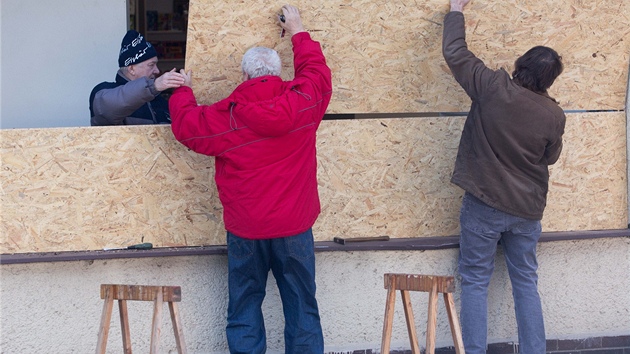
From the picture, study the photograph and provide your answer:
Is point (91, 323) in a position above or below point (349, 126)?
below

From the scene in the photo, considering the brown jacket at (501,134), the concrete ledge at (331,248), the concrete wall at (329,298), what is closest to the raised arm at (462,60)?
the brown jacket at (501,134)

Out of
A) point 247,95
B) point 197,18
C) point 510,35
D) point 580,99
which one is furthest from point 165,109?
point 580,99

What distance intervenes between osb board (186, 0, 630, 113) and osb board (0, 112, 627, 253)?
0.52 feet

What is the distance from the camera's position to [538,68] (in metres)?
5.15

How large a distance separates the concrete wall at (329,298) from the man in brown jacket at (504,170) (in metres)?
0.35

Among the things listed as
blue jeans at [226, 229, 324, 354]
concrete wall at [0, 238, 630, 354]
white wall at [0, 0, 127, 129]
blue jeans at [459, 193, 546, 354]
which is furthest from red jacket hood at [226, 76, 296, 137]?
white wall at [0, 0, 127, 129]

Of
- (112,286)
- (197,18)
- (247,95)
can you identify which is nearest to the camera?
(112,286)

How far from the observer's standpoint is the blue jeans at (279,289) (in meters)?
5.07

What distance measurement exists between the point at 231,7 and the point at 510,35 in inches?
69.9

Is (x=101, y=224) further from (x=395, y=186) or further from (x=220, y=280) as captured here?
(x=395, y=186)

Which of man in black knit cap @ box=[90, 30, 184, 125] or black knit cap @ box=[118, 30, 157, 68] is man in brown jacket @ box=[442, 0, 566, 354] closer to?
man in black knit cap @ box=[90, 30, 184, 125]

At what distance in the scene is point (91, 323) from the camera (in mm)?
5367

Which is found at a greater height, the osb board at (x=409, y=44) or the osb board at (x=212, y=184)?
the osb board at (x=409, y=44)

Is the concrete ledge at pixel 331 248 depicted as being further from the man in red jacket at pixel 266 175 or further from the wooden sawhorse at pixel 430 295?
the wooden sawhorse at pixel 430 295
